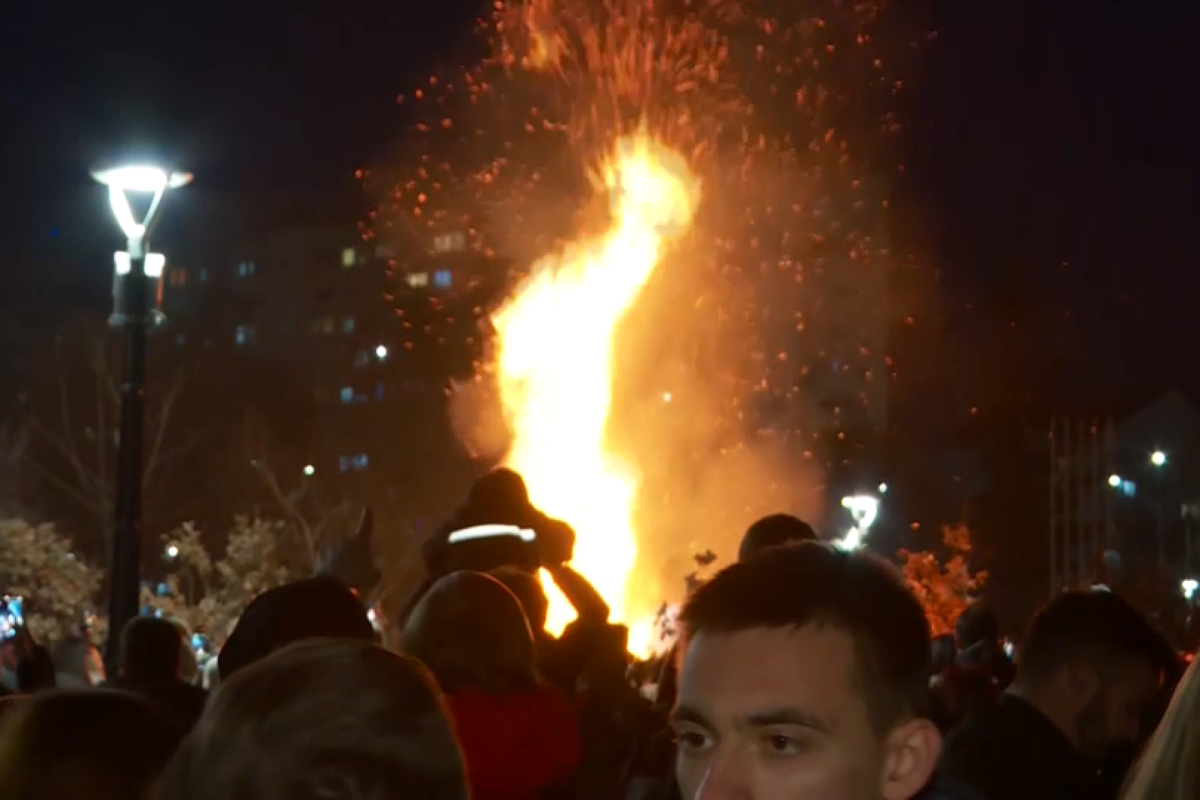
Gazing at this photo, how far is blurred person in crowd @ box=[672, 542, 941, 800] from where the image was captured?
278cm

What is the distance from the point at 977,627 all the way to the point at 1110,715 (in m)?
5.66

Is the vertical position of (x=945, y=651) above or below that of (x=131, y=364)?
below

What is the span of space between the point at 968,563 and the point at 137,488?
195ft

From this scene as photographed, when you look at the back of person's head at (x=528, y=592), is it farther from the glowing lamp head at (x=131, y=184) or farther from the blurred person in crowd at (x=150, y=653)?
the glowing lamp head at (x=131, y=184)

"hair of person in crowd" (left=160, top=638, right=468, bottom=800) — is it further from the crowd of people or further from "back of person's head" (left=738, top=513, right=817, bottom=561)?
"back of person's head" (left=738, top=513, right=817, bottom=561)

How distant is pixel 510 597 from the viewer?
5.55 meters

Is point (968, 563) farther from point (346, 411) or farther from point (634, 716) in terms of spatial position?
point (634, 716)

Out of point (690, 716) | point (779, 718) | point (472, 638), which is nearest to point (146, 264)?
point (472, 638)

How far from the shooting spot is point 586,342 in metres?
28.9

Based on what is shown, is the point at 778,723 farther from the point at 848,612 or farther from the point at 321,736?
the point at 321,736

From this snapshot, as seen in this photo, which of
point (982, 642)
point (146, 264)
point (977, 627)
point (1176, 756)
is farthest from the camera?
point (146, 264)

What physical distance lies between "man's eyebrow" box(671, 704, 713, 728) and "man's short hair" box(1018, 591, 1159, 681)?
10.4 ft

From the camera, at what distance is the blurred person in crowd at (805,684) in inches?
109

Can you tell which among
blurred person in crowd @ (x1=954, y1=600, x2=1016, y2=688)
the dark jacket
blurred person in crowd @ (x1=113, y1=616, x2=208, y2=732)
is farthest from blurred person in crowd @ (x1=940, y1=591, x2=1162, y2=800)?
blurred person in crowd @ (x1=954, y1=600, x2=1016, y2=688)
